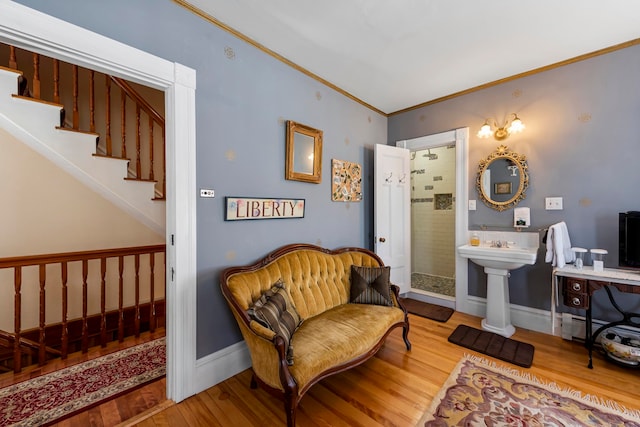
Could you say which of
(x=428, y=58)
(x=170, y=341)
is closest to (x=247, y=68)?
(x=428, y=58)

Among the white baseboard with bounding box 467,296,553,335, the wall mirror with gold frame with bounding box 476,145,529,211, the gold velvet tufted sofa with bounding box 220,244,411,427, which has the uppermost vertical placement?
the wall mirror with gold frame with bounding box 476,145,529,211

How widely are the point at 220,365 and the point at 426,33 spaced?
318cm

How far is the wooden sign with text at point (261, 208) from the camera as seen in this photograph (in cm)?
207

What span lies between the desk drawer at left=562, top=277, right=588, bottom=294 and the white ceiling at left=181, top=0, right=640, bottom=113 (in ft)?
6.94

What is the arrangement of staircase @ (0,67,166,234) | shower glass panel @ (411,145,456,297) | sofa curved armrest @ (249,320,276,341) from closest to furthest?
sofa curved armrest @ (249,320,276,341), staircase @ (0,67,166,234), shower glass panel @ (411,145,456,297)

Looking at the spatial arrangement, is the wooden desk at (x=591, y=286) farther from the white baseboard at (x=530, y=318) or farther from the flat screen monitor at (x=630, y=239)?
the white baseboard at (x=530, y=318)

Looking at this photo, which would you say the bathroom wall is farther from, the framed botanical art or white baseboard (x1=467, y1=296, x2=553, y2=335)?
the framed botanical art

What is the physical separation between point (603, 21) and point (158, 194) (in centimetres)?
441

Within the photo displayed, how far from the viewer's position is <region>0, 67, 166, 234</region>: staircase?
77.6 inches

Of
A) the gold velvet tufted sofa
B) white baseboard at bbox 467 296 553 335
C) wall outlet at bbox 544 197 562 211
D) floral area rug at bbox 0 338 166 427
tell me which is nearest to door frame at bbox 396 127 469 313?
white baseboard at bbox 467 296 553 335

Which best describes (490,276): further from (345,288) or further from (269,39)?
(269,39)

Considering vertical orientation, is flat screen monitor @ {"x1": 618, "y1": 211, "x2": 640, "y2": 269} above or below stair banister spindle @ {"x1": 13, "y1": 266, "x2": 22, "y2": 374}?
above

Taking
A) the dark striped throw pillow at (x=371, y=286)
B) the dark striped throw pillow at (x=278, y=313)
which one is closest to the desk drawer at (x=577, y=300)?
the dark striped throw pillow at (x=371, y=286)

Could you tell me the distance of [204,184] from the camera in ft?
6.31
